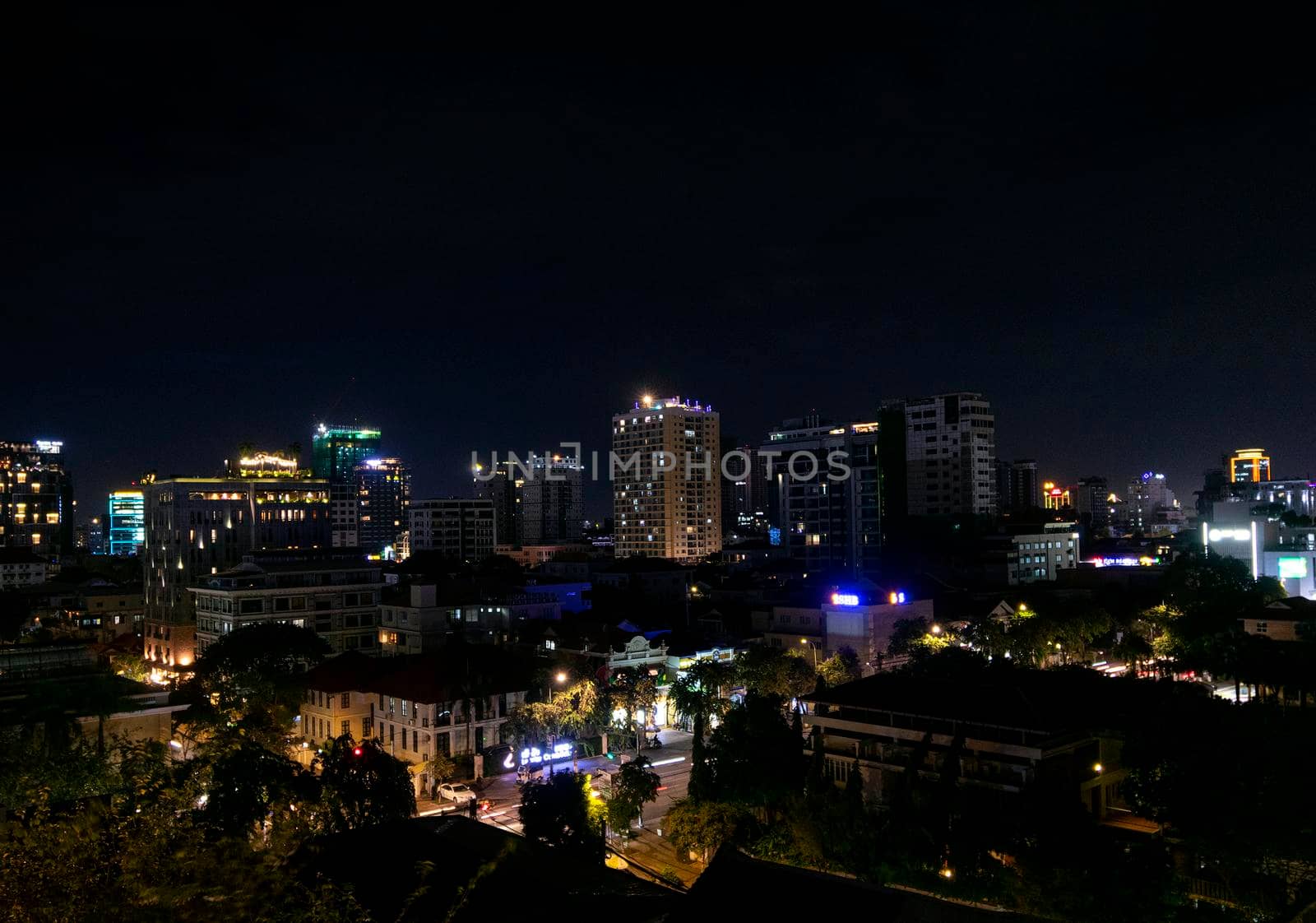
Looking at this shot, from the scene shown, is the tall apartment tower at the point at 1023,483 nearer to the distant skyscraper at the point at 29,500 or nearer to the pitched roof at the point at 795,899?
the distant skyscraper at the point at 29,500

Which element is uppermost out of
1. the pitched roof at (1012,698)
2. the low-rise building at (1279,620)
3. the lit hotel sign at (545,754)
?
the pitched roof at (1012,698)

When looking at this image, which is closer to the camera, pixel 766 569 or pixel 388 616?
pixel 388 616

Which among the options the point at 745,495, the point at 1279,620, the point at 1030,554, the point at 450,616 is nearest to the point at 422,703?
the point at 450,616

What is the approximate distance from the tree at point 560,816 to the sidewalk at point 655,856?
74.8 inches

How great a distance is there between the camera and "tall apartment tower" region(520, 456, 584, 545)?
160 m

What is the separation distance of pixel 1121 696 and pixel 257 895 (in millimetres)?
24991

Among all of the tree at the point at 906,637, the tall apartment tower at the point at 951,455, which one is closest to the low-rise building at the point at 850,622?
the tree at the point at 906,637

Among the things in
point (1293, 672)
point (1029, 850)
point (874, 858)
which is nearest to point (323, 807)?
point (874, 858)

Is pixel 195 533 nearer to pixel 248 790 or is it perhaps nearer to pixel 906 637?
pixel 906 637

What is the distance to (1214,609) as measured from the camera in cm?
4528

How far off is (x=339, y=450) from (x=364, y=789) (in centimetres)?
16097

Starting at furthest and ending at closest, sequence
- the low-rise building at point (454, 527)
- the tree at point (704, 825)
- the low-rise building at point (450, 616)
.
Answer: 1. the low-rise building at point (454, 527)
2. the low-rise building at point (450, 616)
3. the tree at point (704, 825)

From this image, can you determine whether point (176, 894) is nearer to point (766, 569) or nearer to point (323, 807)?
point (323, 807)

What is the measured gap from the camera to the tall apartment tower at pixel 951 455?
9119 centimetres
